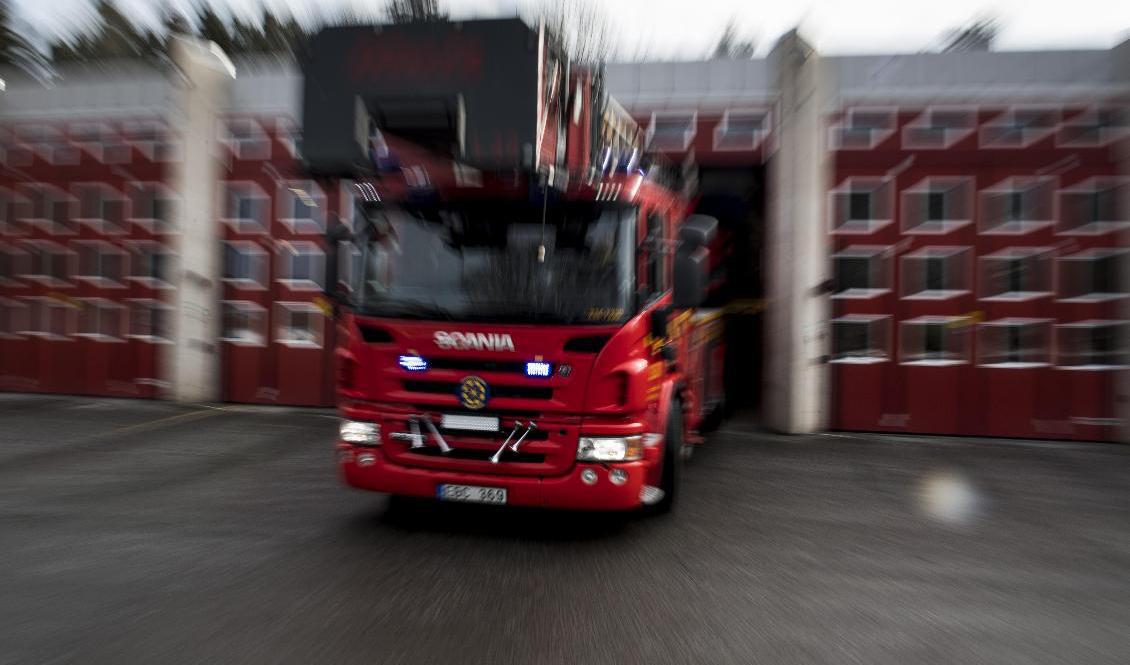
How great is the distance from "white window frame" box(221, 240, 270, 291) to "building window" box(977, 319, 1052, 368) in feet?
30.8

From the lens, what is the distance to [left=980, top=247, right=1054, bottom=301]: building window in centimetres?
902

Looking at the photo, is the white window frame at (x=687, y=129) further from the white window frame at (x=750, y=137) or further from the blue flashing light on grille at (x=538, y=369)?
the blue flashing light on grille at (x=538, y=369)

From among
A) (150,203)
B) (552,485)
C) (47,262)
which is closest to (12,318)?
(47,262)

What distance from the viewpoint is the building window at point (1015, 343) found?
9.04m

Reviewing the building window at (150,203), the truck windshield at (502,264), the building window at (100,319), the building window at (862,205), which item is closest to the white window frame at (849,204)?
the building window at (862,205)

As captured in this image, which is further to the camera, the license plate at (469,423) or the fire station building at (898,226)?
the fire station building at (898,226)

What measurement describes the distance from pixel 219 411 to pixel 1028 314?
34.2 ft

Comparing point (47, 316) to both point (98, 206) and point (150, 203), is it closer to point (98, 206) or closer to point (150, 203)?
point (98, 206)

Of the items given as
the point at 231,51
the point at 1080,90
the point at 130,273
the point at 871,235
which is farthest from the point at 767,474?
the point at 231,51

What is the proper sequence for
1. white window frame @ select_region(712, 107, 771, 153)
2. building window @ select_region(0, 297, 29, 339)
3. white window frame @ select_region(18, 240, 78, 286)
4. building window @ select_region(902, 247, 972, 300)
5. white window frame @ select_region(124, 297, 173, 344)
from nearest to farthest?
1. building window @ select_region(902, 247, 972, 300)
2. white window frame @ select_region(712, 107, 771, 153)
3. white window frame @ select_region(124, 297, 173, 344)
4. white window frame @ select_region(18, 240, 78, 286)
5. building window @ select_region(0, 297, 29, 339)

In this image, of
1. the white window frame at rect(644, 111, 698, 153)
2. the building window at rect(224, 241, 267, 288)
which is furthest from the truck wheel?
the building window at rect(224, 241, 267, 288)

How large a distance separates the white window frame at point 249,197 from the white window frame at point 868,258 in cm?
773

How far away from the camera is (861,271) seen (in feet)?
30.9

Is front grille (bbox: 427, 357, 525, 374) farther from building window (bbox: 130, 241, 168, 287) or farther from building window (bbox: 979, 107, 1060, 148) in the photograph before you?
building window (bbox: 130, 241, 168, 287)
